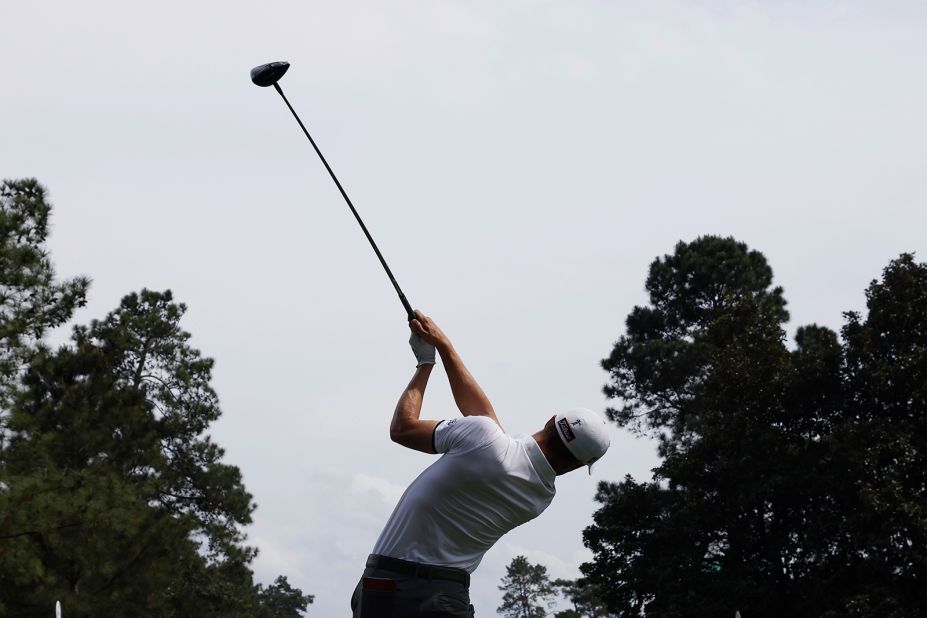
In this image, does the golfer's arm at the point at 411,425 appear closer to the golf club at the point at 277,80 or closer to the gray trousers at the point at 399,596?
the gray trousers at the point at 399,596

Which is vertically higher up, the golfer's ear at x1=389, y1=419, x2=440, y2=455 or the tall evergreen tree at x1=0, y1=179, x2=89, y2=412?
the tall evergreen tree at x1=0, y1=179, x2=89, y2=412

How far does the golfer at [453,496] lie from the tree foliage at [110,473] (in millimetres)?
15640

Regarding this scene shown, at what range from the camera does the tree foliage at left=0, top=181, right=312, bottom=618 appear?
2058 centimetres

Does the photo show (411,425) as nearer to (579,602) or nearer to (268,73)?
(268,73)

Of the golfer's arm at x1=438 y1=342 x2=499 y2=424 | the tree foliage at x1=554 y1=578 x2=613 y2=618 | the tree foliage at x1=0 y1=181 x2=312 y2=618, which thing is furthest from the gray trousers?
the tree foliage at x1=554 y1=578 x2=613 y2=618

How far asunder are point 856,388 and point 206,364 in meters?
21.1

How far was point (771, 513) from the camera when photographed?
35.9 m

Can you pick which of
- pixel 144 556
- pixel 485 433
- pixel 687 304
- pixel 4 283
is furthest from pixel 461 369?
pixel 687 304

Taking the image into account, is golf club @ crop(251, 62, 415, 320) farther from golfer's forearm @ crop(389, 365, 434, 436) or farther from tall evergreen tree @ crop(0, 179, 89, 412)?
tall evergreen tree @ crop(0, 179, 89, 412)

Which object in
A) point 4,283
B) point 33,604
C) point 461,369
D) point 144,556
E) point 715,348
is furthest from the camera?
point 715,348

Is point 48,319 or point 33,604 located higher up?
point 48,319

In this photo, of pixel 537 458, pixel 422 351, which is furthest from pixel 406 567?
pixel 422 351

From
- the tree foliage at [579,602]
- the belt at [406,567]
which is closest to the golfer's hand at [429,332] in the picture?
the belt at [406,567]

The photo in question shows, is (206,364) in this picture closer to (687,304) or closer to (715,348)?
(715,348)
